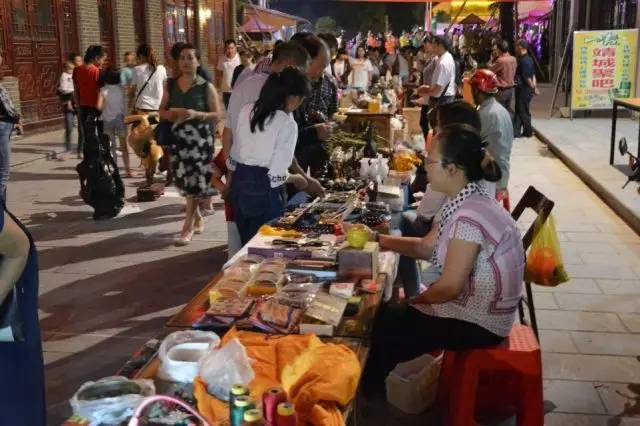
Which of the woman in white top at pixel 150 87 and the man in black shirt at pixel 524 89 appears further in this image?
the man in black shirt at pixel 524 89

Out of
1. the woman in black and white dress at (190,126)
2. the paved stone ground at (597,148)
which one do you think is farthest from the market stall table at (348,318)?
the paved stone ground at (597,148)

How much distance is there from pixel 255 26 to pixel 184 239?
2392cm

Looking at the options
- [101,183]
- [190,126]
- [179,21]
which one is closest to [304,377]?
[190,126]

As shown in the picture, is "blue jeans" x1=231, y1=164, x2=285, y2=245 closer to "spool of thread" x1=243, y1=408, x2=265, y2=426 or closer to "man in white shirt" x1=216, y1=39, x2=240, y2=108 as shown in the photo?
"spool of thread" x1=243, y1=408, x2=265, y2=426

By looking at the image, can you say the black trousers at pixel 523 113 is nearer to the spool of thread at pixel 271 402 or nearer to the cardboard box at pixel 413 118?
the cardboard box at pixel 413 118

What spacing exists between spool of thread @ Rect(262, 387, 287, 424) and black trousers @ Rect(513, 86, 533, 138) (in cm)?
1247

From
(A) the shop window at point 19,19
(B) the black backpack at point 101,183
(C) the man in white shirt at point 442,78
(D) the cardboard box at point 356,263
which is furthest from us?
(A) the shop window at point 19,19

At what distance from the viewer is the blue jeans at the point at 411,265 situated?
15.8 feet

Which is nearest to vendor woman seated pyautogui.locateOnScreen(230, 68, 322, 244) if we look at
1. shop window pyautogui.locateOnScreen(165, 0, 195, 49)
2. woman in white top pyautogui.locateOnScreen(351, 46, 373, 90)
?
woman in white top pyautogui.locateOnScreen(351, 46, 373, 90)

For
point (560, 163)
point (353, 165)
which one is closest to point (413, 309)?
point (353, 165)

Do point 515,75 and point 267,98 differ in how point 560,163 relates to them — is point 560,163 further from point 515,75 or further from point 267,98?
point 267,98

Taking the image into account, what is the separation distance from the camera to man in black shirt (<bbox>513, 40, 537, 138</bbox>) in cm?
1349

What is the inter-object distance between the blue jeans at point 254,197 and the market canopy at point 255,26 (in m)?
25.7

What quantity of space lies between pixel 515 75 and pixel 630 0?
5606 mm
